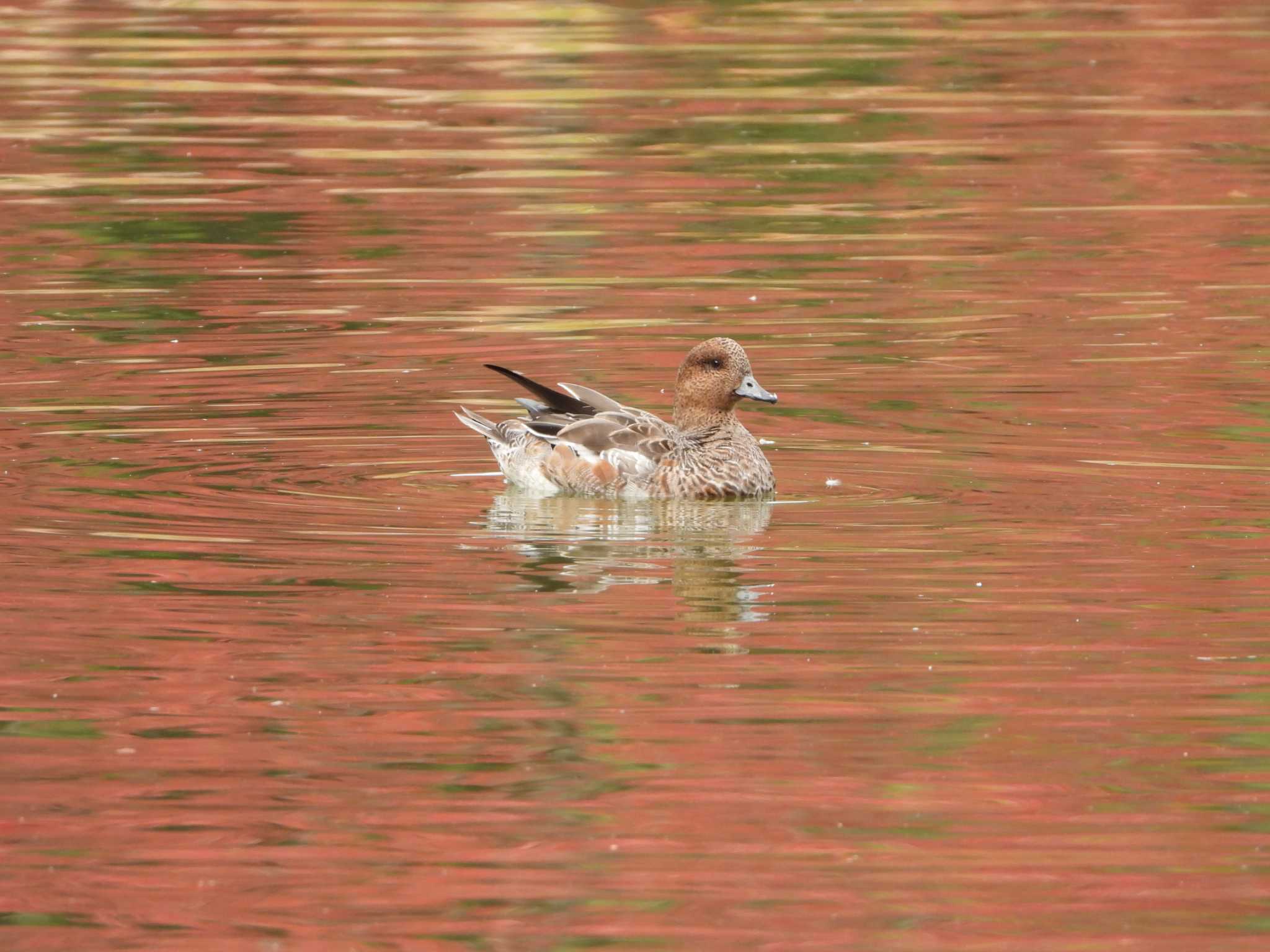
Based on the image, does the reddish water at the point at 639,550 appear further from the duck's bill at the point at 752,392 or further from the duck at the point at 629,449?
the duck's bill at the point at 752,392

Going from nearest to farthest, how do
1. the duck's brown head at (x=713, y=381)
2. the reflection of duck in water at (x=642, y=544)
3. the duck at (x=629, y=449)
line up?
the reflection of duck in water at (x=642, y=544) < the duck at (x=629, y=449) < the duck's brown head at (x=713, y=381)

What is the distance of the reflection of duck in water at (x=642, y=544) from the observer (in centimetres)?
1045

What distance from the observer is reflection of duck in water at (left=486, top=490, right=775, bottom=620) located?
10.4 metres

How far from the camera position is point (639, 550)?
1135 cm

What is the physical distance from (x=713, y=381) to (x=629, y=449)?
0.74 m

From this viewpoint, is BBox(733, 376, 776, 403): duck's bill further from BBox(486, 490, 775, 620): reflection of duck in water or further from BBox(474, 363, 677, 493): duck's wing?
BBox(486, 490, 775, 620): reflection of duck in water

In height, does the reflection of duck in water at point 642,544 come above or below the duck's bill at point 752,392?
below

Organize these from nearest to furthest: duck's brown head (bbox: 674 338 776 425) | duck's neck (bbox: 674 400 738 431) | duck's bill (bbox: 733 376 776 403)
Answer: duck's bill (bbox: 733 376 776 403), duck's brown head (bbox: 674 338 776 425), duck's neck (bbox: 674 400 738 431)

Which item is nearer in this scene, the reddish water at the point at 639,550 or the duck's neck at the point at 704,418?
the reddish water at the point at 639,550

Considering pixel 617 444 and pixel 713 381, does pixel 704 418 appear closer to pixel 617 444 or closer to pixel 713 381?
pixel 713 381

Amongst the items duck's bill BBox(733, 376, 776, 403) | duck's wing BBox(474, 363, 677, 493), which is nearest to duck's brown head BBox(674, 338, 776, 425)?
duck's bill BBox(733, 376, 776, 403)

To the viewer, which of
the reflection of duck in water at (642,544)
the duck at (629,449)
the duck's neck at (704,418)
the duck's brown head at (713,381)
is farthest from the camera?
the duck's neck at (704,418)

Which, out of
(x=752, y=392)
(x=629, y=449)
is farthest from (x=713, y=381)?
(x=629, y=449)

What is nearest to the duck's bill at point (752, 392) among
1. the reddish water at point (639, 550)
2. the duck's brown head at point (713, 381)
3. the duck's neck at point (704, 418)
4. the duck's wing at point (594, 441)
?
the duck's brown head at point (713, 381)
